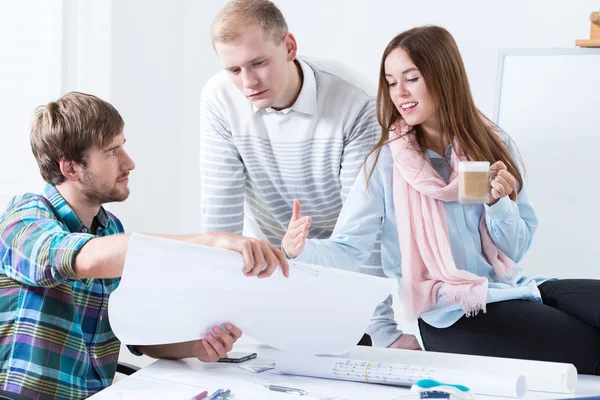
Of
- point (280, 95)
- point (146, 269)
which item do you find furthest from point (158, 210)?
point (146, 269)

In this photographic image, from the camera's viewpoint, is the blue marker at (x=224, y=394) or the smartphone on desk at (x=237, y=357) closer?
the blue marker at (x=224, y=394)

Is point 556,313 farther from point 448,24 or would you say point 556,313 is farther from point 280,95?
point 448,24

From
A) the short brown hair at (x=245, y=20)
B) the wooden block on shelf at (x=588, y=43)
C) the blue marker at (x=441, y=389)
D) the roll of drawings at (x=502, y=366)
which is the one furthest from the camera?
the wooden block on shelf at (x=588, y=43)

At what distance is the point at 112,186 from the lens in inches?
74.6

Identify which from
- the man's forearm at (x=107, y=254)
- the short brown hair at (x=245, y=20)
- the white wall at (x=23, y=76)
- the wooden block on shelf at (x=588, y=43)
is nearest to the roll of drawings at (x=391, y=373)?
the man's forearm at (x=107, y=254)

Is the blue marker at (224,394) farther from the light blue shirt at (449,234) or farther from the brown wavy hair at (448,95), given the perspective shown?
the brown wavy hair at (448,95)


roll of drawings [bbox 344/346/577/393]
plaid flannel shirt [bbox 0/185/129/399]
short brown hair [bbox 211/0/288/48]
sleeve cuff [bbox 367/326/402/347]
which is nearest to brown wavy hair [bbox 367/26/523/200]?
short brown hair [bbox 211/0/288/48]

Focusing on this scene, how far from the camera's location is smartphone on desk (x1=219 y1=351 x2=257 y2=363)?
163 cm

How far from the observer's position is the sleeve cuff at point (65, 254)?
149 cm

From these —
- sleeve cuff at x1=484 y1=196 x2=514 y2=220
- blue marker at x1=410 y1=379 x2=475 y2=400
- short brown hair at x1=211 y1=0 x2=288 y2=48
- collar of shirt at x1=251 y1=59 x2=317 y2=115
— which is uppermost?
short brown hair at x1=211 y1=0 x2=288 y2=48

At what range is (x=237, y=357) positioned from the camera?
1.65 meters

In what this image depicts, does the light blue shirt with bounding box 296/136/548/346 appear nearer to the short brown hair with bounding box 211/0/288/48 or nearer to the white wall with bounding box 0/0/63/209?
Result: the short brown hair with bounding box 211/0/288/48

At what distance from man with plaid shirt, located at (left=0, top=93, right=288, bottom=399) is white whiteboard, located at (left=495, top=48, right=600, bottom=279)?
1.87 metres

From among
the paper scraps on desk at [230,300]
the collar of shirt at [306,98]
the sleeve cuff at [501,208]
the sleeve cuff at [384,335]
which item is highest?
the collar of shirt at [306,98]
